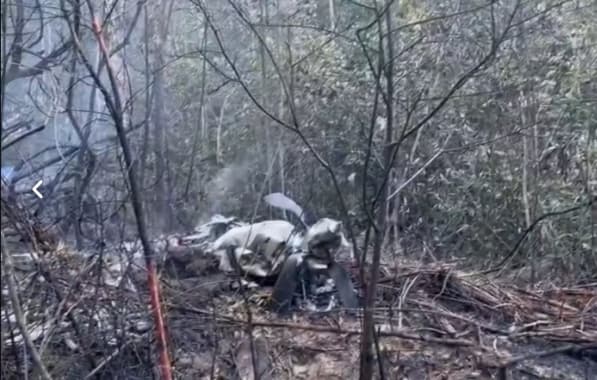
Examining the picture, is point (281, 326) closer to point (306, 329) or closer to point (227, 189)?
point (306, 329)

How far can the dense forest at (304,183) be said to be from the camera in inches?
Answer: 127

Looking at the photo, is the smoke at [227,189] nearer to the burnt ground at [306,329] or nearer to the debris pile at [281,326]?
the debris pile at [281,326]

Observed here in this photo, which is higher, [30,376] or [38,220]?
[38,220]

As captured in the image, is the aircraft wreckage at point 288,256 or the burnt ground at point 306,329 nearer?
the burnt ground at point 306,329

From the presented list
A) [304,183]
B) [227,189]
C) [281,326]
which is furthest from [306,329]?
[227,189]

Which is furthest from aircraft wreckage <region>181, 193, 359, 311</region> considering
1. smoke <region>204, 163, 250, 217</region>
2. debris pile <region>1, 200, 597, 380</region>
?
smoke <region>204, 163, 250, 217</region>

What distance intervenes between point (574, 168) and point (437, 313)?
221 cm

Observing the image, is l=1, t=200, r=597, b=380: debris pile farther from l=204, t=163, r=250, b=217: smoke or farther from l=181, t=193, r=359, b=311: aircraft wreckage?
l=204, t=163, r=250, b=217: smoke

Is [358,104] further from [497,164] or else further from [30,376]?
[30,376]

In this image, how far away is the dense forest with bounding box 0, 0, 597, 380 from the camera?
322cm

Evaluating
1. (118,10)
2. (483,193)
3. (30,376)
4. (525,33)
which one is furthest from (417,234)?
(30,376)

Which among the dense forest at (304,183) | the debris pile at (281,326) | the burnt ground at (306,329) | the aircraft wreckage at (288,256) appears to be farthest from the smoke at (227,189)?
the burnt ground at (306,329)

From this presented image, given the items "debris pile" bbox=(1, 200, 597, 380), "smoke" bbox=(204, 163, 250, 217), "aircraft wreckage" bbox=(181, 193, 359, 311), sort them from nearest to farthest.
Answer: "debris pile" bbox=(1, 200, 597, 380) < "aircraft wreckage" bbox=(181, 193, 359, 311) < "smoke" bbox=(204, 163, 250, 217)

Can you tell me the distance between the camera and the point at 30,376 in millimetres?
2725
